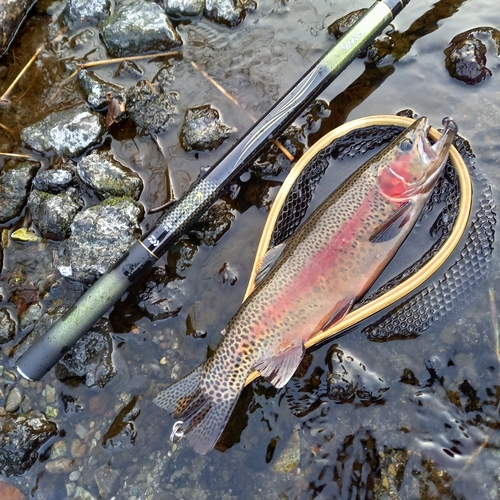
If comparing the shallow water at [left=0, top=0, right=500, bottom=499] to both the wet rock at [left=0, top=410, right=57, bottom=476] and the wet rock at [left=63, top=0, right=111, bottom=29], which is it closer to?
the wet rock at [left=0, top=410, right=57, bottom=476]

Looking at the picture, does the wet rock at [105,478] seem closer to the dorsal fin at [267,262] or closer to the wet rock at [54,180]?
the dorsal fin at [267,262]

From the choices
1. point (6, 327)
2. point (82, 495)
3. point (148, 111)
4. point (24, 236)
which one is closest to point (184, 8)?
point (148, 111)

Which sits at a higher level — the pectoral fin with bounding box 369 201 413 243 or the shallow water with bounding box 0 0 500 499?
the pectoral fin with bounding box 369 201 413 243

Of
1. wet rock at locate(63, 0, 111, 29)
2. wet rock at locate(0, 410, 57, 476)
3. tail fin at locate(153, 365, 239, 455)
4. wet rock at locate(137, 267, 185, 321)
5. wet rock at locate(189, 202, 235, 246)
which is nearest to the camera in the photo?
tail fin at locate(153, 365, 239, 455)

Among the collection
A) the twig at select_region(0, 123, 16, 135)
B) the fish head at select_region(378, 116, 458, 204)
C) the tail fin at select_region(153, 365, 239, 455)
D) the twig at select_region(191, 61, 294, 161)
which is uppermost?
the fish head at select_region(378, 116, 458, 204)

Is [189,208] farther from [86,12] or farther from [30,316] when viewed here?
[86,12]

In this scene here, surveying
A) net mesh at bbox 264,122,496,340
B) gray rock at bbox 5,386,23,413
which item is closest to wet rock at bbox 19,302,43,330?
gray rock at bbox 5,386,23,413

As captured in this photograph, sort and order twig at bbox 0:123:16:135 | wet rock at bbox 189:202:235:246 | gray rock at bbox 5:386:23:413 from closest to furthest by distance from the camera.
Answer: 1. gray rock at bbox 5:386:23:413
2. wet rock at bbox 189:202:235:246
3. twig at bbox 0:123:16:135
